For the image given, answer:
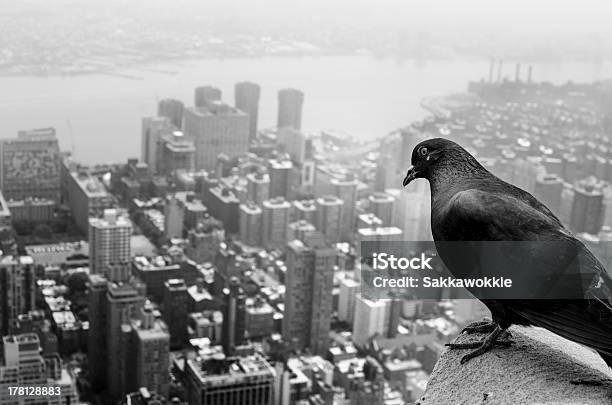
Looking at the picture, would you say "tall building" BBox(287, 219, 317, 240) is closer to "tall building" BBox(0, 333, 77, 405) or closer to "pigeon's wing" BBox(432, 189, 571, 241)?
"tall building" BBox(0, 333, 77, 405)

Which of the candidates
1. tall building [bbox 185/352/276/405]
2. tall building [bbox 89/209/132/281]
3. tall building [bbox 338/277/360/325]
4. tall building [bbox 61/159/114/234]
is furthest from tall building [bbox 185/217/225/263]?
tall building [bbox 185/352/276/405]

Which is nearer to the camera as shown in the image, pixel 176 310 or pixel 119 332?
pixel 119 332

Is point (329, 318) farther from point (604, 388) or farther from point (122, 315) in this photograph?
point (604, 388)

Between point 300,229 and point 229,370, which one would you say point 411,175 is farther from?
point 300,229

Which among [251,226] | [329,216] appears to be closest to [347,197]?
[329,216]

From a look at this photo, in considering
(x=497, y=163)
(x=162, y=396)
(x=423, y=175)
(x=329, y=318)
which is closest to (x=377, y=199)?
(x=497, y=163)

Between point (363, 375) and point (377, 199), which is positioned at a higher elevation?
point (377, 199)
